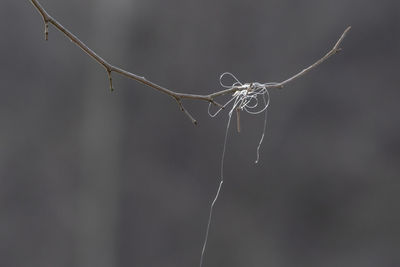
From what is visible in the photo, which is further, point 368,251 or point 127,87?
point 127,87

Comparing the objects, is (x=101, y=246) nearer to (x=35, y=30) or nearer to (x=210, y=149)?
(x=210, y=149)

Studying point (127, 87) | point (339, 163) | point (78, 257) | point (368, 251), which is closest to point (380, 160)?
point (339, 163)

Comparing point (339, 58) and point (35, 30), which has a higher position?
point (35, 30)

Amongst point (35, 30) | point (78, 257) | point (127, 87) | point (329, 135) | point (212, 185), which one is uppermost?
point (35, 30)

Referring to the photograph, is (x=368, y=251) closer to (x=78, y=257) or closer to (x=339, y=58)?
(x=339, y=58)

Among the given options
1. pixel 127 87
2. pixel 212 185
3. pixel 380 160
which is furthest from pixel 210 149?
pixel 380 160

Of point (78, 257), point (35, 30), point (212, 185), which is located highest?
point (35, 30)
